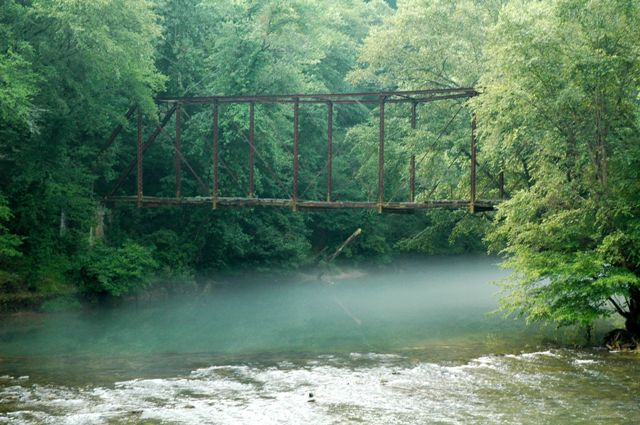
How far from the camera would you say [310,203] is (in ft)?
97.9

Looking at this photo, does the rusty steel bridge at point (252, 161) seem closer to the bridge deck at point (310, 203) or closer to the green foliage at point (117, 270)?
the bridge deck at point (310, 203)

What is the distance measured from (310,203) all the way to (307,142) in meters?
14.0

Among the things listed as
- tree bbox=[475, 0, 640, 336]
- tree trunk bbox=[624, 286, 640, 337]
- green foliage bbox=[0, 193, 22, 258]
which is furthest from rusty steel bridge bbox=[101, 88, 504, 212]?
tree trunk bbox=[624, 286, 640, 337]

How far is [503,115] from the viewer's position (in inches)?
779

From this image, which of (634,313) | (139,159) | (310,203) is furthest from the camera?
(139,159)

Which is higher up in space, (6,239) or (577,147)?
(577,147)

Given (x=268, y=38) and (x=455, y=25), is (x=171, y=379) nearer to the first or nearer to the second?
(x=268, y=38)

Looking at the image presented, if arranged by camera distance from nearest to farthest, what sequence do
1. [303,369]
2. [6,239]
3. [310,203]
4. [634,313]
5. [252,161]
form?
[303,369] < [634,313] < [6,239] < [310,203] < [252,161]

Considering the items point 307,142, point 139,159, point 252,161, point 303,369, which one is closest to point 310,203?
point 252,161

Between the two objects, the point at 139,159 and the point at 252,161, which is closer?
the point at 252,161

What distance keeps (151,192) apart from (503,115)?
Answer: 20532 millimetres

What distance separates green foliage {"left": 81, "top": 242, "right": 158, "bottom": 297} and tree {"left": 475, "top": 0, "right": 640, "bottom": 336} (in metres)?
15.1

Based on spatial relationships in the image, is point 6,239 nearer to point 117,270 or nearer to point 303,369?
point 117,270

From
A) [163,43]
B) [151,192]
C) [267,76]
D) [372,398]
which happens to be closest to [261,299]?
[151,192]
